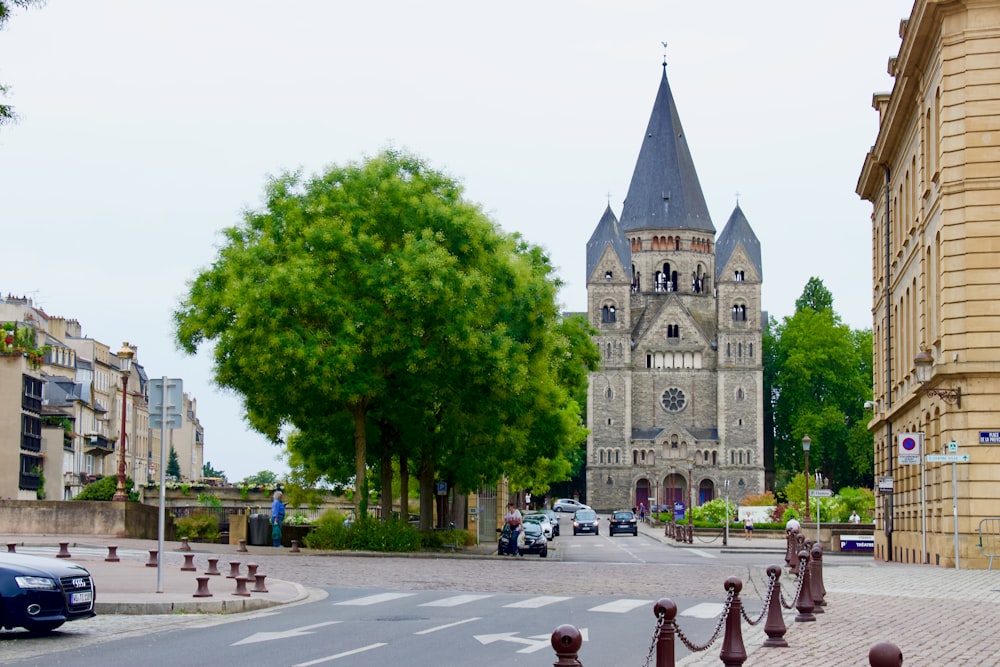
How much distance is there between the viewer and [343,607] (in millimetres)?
20203

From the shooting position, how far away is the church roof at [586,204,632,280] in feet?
484

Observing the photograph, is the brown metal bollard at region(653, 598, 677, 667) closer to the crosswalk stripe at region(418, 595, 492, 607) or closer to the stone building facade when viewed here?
the crosswalk stripe at region(418, 595, 492, 607)

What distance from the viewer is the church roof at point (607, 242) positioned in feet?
484

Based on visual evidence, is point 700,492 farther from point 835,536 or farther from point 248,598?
point 248,598

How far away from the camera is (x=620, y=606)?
2091cm

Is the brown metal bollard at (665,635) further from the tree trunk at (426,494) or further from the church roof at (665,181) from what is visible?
the church roof at (665,181)

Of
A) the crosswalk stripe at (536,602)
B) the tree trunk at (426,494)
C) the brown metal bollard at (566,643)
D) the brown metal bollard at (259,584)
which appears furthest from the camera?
the tree trunk at (426,494)

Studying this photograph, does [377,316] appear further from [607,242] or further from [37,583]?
[607,242]

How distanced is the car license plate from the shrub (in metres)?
29.6

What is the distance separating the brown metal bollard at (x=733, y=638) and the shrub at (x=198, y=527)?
112 ft

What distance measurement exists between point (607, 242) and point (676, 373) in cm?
1467

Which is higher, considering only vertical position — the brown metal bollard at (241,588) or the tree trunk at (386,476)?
the tree trunk at (386,476)

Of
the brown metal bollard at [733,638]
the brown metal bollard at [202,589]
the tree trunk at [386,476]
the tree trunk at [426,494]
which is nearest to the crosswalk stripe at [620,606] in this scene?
the brown metal bollard at [202,589]

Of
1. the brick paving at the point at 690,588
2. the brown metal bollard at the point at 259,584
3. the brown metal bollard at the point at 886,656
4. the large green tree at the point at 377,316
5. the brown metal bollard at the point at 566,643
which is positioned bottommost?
the brick paving at the point at 690,588
